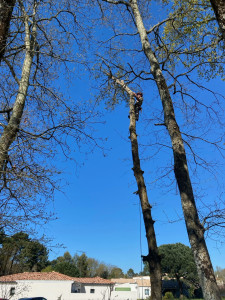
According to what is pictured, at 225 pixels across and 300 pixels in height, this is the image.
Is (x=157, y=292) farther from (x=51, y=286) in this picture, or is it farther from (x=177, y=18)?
(x=51, y=286)

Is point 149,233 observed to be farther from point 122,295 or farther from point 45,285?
point 122,295

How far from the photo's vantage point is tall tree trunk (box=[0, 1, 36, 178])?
12.2 ft

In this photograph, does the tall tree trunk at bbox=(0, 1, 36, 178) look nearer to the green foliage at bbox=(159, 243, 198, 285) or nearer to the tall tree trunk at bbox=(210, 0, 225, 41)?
the tall tree trunk at bbox=(210, 0, 225, 41)

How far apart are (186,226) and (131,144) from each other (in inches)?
100

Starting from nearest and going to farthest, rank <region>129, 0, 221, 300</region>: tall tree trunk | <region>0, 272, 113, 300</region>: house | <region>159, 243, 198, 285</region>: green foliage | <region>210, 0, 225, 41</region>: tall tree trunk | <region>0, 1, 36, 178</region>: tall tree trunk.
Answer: <region>210, 0, 225, 41</region>: tall tree trunk, <region>129, 0, 221, 300</region>: tall tree trunk, <region>0, 1, 36, 178</region>: tall tree trunk, <region>0, 272, 113, 300</region>: house, <region>159, 243, 198, 285</region>: green foliage

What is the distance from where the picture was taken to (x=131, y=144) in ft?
18.9

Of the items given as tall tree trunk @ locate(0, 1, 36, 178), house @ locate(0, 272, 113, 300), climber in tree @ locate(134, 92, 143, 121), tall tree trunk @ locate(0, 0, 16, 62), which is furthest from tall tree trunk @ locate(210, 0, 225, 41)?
house @ locate(0, 272, 113, 300)

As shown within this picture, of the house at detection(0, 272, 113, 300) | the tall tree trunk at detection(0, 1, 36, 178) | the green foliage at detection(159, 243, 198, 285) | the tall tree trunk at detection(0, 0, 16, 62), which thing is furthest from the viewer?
the green foliage at detection(159, 243, 198, 285)

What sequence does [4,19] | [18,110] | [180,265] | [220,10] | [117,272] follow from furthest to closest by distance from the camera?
1. [117,272]
2. [180,265]
3. [18,110]
4. [4,19]
5. [220,10]

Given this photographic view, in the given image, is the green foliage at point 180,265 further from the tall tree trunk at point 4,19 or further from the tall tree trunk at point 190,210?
the tall tree trunk at point 4,19

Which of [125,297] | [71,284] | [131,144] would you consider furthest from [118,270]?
[131,144]

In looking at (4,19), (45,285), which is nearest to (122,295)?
(45,285)

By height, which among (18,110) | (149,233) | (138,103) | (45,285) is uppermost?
(138,103)

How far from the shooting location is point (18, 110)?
14.5 feet
